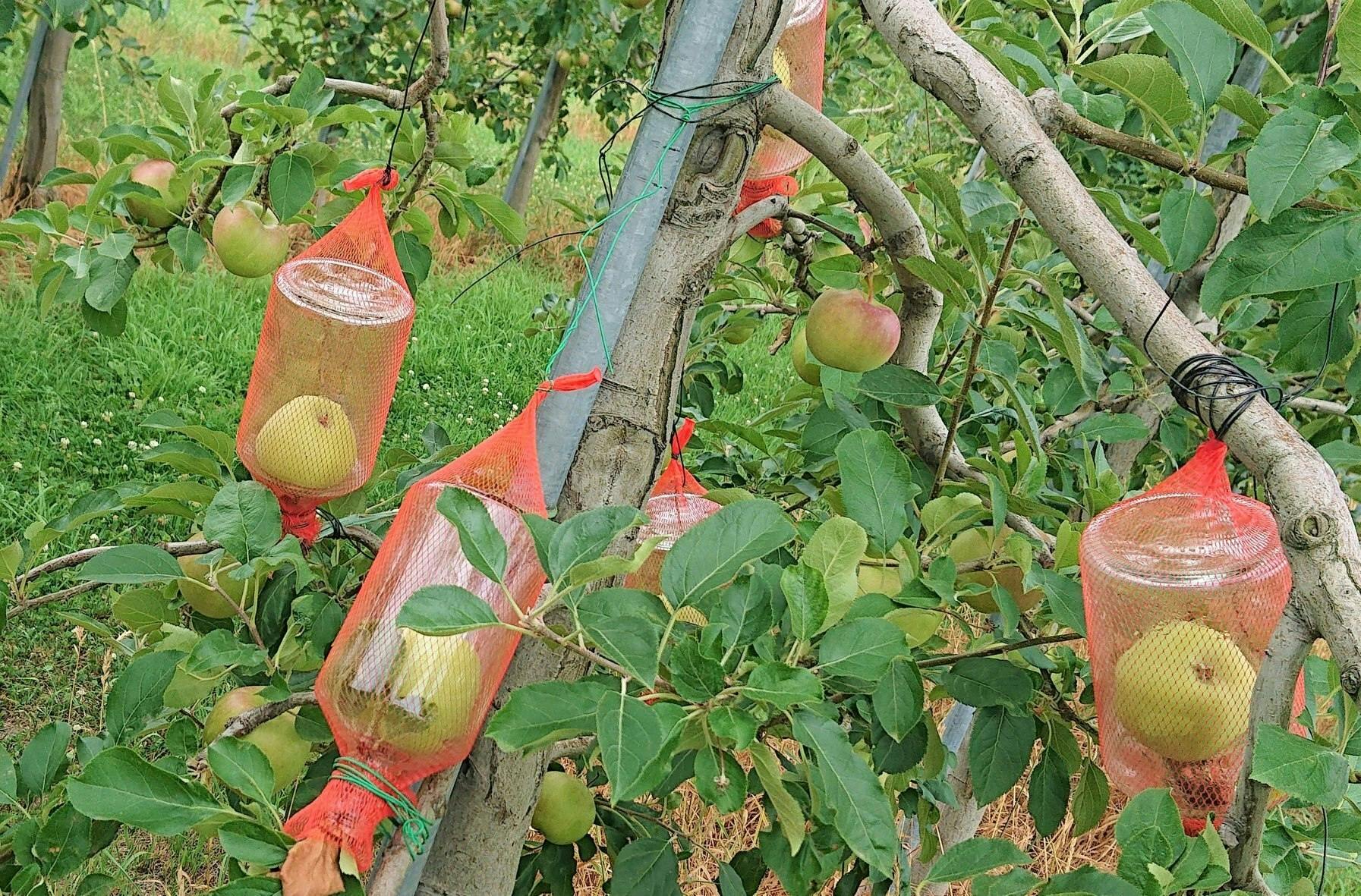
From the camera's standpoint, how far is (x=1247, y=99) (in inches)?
37.6

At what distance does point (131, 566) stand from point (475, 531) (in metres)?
0.46

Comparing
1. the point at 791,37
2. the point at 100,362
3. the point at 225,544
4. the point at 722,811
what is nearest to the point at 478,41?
Answer: the point at 100,362

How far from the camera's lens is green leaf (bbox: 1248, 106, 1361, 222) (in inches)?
31.3

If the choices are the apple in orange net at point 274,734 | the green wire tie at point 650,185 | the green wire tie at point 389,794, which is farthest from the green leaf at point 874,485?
the apple in orange net at point 274,734

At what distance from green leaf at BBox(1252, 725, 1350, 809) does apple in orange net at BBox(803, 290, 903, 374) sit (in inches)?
28.7

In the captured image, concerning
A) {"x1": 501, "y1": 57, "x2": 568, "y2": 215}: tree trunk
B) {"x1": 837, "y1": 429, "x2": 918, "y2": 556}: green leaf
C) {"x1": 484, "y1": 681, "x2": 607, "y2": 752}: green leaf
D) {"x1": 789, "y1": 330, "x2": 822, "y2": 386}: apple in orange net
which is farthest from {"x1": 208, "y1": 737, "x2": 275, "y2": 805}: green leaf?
{"x1": 501, "y1": 57, "x2": 568, "y2": 215}: tree trunk

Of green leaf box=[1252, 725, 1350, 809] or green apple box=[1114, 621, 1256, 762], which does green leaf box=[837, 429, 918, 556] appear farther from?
green leaf box=[1252, 725, 1350, 809]

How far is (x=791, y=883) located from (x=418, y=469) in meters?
0.62

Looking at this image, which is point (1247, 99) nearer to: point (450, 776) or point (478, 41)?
point (450, 776)

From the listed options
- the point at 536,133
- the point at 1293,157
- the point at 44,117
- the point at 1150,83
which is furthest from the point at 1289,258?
the point at 44,117

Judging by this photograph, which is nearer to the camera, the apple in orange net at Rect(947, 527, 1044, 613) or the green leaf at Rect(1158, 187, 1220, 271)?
the green leaf at Rect(1158, 187, 1220, 271)

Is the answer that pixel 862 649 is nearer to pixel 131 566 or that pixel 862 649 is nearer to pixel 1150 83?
pixel 1150 83

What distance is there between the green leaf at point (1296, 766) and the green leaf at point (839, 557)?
30 cm

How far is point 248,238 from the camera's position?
4.68 feet
